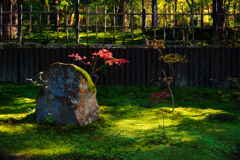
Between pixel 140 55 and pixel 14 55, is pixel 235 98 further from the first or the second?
pixel 14 55

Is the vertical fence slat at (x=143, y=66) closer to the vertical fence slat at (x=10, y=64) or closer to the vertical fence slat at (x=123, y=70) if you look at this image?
the vertical fence slat at (x=123, y=70)

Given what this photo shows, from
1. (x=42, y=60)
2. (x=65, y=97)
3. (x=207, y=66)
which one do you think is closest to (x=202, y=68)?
(x=207, y=66)

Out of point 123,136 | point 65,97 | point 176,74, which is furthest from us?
point 176,74

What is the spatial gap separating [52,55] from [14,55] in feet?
4.73

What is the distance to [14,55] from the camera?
8.52 meters

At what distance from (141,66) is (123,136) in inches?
186

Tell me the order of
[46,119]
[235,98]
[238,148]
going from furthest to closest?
[235,98] < [46,119] < [238,148]

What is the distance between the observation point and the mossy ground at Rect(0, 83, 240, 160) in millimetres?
3385

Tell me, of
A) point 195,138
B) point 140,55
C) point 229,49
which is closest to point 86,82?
point 195,138

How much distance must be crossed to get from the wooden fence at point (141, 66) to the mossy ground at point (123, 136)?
206cm

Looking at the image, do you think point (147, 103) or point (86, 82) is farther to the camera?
point (147, 103)

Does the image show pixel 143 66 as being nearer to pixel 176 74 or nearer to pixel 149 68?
pixel 149 68

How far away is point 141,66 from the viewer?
8.52 meters

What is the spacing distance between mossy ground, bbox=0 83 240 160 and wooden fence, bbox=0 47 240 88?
206 centimetres
